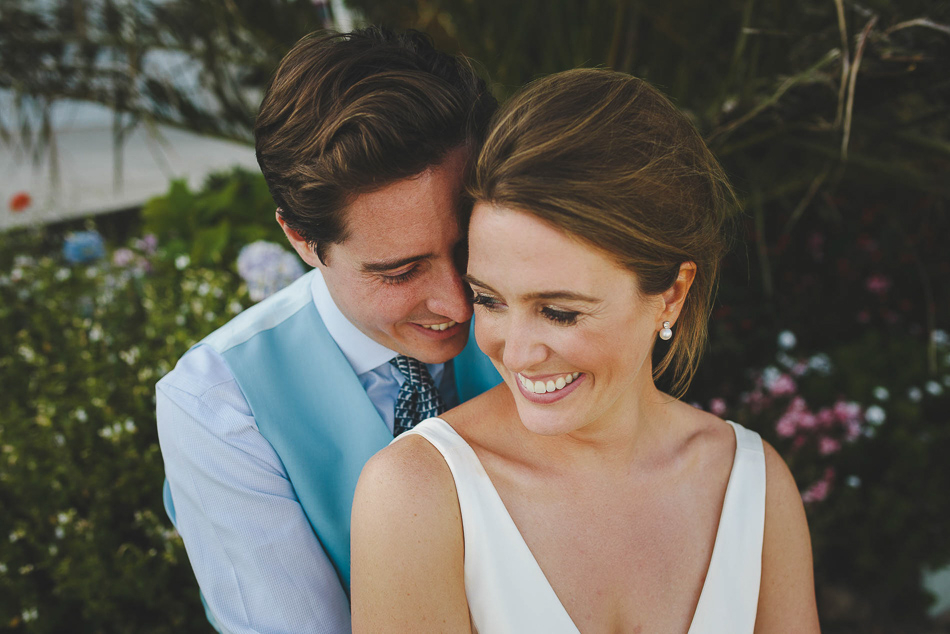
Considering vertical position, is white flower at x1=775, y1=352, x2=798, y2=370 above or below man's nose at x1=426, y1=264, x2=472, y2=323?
below

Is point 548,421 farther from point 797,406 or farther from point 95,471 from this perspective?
point 797,406

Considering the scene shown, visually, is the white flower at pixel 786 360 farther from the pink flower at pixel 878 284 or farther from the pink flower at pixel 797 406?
the pink flower at pixel 878 284

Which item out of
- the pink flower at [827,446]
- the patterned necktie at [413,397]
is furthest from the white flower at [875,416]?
the patterned necktie at [413,397]

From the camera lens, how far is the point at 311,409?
1775mm

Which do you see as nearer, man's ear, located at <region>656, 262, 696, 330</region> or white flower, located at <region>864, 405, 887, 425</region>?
man's ear, located at <region>656, 262, 696, 330</region>

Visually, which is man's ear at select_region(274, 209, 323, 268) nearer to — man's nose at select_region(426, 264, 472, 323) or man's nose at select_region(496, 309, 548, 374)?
man's nose at select_region(426, 264, 472, 323)

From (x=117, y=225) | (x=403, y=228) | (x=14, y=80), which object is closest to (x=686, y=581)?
(x=403, y=228)

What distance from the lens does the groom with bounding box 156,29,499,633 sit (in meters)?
1.58

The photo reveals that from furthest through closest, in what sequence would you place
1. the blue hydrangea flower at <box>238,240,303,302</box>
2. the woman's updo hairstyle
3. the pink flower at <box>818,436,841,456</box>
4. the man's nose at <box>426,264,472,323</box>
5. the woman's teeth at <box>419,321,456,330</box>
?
1. the pink flower at <box>818,436,841,456</box>
2. the blue hydrangea flower at <box>238,240,303,302</box>
3. the woman's teeth at <box>419,321,456,330</box>
4. the man's nose at <box>426,264,472,323</box>
5. the woman's updo hairstyle

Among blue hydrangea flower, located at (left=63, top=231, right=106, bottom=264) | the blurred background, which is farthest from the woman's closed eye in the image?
blue hydrangea flower, located at (left=63, top=231, right=106, bottom=264)

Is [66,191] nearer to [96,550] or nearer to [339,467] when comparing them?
[96,550]

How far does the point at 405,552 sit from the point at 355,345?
0.68m

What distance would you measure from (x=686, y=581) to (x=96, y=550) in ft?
5.75

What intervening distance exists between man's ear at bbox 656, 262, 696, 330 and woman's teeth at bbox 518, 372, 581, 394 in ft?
0.78
